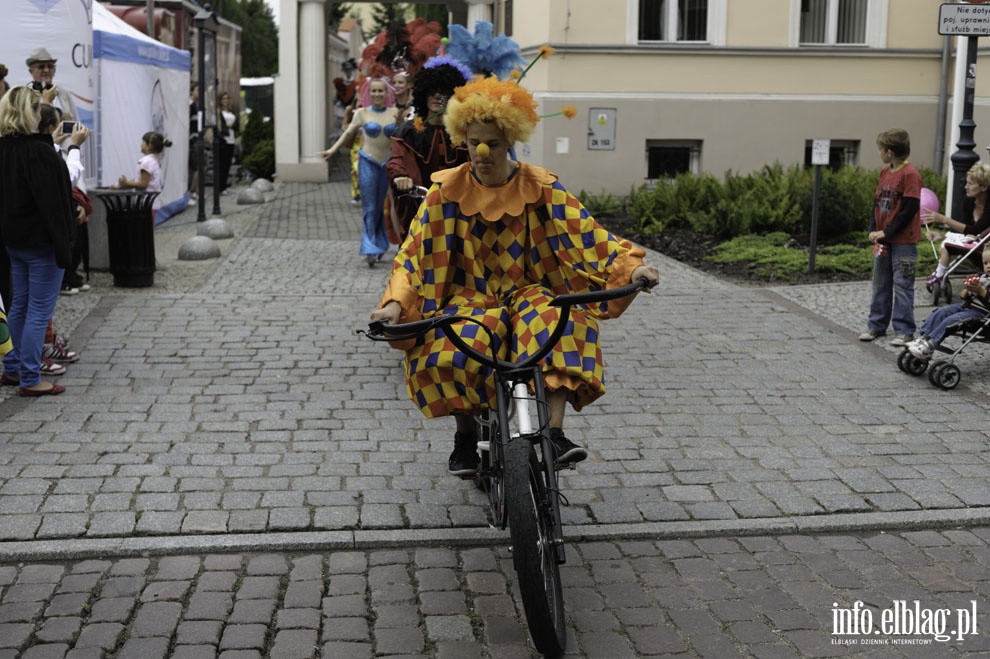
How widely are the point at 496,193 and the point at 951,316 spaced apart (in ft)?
14.0

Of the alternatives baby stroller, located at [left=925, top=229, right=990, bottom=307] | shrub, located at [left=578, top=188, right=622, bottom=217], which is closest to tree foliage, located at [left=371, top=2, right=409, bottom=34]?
shrub, located at [left=578, top=188, right=622, bottom=217]

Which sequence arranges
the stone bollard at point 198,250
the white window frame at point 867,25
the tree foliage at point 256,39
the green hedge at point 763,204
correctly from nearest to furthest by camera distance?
the stone bollard at point 198,250 < the green hedge at point 763,204 < the white window frame at point 867,25 < the tree foliage at point 256,39

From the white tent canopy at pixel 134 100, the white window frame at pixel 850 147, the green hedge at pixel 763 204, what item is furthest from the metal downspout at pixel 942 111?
the white tent canopy at pixel 134 100

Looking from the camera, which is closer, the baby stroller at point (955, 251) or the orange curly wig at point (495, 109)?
the orange curly wig at point (495, 109)

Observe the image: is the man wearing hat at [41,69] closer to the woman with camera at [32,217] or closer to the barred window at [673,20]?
the woman with camera at [32,217]

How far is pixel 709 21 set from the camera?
19250mm

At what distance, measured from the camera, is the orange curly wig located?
16.0 feet

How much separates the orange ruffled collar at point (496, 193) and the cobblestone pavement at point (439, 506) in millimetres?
1368

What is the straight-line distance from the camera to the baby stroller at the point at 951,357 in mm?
7973

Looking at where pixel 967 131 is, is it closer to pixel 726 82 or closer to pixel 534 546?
pixel 726 82

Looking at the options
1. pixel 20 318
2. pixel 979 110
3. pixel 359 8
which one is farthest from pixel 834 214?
pixel 359 8

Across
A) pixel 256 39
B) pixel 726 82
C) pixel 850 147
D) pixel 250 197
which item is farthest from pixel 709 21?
pixel 256 39

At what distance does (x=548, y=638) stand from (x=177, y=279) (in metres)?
8.88

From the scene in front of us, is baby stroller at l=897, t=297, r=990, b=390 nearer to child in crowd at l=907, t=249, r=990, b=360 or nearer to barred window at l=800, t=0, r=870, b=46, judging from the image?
child in crowd at l=907, t=249, r=990, b=360
